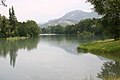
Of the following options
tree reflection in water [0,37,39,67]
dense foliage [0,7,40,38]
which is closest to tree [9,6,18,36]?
dense foliage [0,7,40,38]

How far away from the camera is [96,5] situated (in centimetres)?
4934

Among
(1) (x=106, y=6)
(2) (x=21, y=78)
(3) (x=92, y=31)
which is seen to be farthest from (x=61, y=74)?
(3) (x=92, y=31)

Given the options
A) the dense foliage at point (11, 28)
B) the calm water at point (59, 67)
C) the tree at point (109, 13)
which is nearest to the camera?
the calm water at point (59, 67)

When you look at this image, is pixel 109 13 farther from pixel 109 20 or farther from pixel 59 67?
pixel 59 67

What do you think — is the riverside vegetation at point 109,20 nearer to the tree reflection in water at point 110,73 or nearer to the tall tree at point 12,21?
the tree reflection in water at point 110,73

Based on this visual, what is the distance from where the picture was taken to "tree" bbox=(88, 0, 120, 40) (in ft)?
137

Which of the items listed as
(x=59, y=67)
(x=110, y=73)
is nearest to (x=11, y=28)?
(x=59, y=67)

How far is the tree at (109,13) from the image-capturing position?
41.7 meters

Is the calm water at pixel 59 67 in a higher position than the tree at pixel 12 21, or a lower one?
lower

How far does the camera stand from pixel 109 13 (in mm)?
45500

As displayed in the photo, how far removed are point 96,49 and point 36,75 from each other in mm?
25894

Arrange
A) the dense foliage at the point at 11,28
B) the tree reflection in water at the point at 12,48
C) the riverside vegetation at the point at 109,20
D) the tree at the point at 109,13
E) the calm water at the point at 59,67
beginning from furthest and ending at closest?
1. the dense foliage at the point at 11,28
2. the tree reflection in water at the point at 12,48
3. the riverside vegetation at the point at 109,20
4. the tree at the point at 109,13
5. the calm water at the point at 59,67

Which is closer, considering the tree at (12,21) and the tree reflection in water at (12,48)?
the tree reflection in water at (12,48)

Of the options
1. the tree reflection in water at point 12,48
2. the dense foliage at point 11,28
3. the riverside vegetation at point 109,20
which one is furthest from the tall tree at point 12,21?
the riverside vegetation at point 109,20
